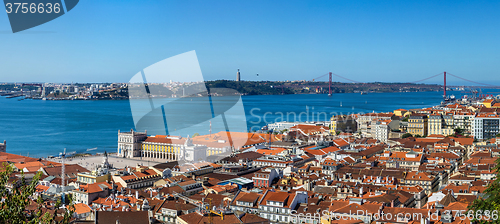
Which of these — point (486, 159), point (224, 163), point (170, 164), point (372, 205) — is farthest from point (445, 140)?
point (372, 205)

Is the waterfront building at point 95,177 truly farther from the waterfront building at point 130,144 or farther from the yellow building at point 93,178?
the waterfront building at point 130,144

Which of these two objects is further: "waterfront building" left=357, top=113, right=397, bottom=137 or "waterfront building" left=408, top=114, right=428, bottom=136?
"waterfront building" left=357, top=113, right=397, bottom=137

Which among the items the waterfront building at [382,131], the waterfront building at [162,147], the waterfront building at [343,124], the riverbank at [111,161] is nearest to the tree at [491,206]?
the riverbank at [111,161]

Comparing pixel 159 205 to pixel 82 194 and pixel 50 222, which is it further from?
pixel 50 222

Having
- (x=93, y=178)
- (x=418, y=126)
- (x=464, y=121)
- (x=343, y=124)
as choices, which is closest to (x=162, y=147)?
(x=93, y=178)

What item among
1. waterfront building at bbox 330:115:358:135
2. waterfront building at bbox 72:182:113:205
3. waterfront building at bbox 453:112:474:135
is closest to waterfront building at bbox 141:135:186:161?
waterfront building at bbox 330:115:358:135

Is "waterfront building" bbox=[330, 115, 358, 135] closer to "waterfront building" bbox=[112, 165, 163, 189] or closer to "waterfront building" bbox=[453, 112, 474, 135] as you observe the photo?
"waterfront building" bbox=[453, 112, 474, 135]

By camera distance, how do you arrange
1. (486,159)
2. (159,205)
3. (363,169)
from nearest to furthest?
1. (159,205)
2. (363,169)
3. (486,159)
